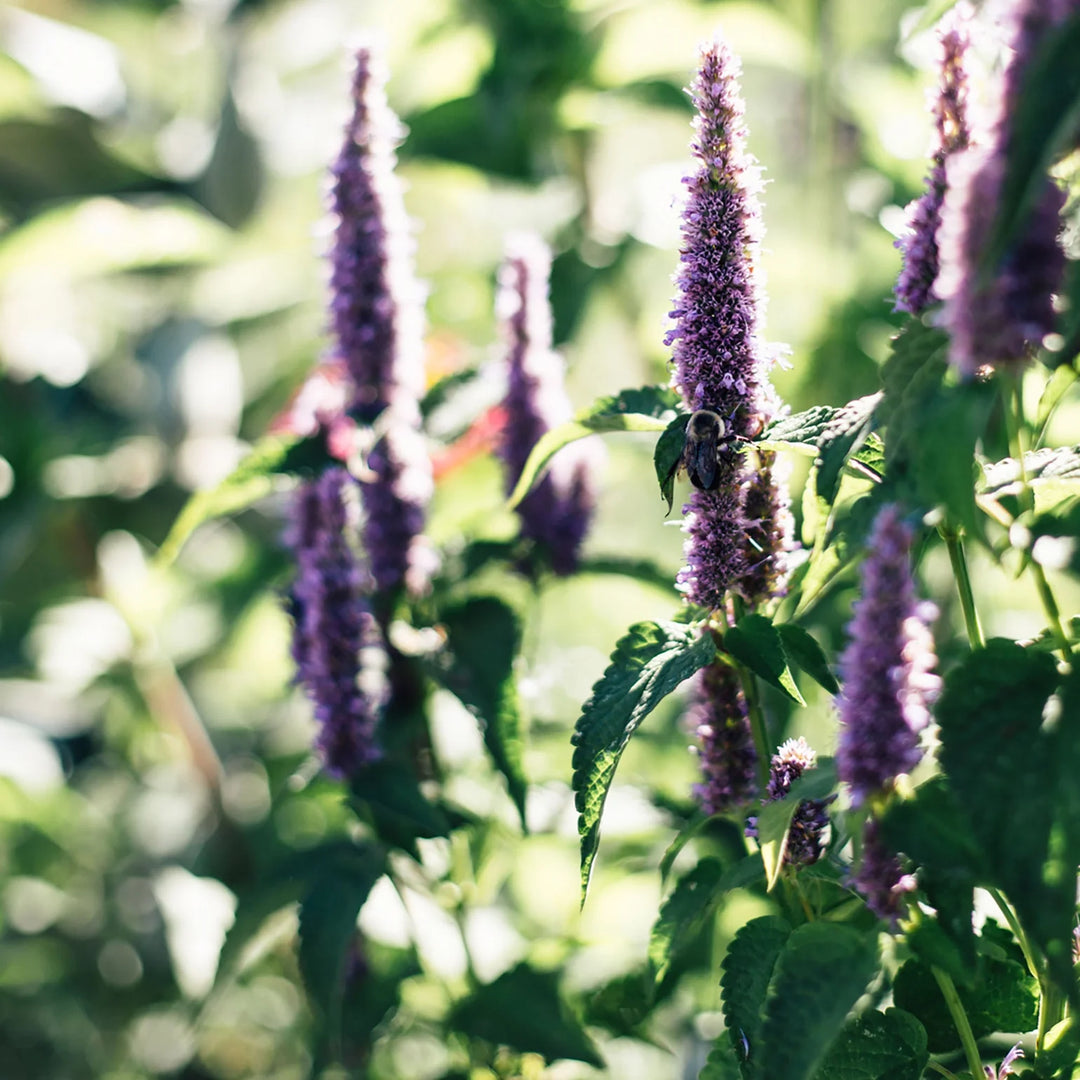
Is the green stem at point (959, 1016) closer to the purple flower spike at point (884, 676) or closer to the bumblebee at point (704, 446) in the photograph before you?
the purple flower spike at point (884, 676)

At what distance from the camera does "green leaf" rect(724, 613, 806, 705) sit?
485 millimetres

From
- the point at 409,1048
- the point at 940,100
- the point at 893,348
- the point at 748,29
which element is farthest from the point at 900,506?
the point at 409,1048

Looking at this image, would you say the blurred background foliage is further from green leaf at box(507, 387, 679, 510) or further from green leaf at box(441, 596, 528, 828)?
green leaf at box(507, 387, 679, 510)

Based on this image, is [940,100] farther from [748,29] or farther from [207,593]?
[207,593]

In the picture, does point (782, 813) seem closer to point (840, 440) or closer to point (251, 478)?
point (840, 440)

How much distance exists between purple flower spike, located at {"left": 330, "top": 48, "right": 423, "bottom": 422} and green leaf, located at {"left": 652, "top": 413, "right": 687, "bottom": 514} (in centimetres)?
38

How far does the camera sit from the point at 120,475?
1.49 metres

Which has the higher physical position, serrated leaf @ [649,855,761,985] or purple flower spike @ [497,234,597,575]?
purple flower spike @ [497,234,597,575]

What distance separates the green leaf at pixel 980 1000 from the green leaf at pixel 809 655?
0.47ft

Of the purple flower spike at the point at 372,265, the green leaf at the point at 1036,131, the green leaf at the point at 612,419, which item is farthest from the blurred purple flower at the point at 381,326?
the green leaf at the point at 1036,131

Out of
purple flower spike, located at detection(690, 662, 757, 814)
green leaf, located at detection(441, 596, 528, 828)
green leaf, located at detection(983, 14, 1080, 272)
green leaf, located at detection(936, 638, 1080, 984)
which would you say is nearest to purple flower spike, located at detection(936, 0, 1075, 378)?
green leaf, located at detection(983, 14, 1080, 272)

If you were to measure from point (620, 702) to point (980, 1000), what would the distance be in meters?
0.23

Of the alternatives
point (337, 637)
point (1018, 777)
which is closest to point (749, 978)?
point (1018, 777)

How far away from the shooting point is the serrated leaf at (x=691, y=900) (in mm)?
521
